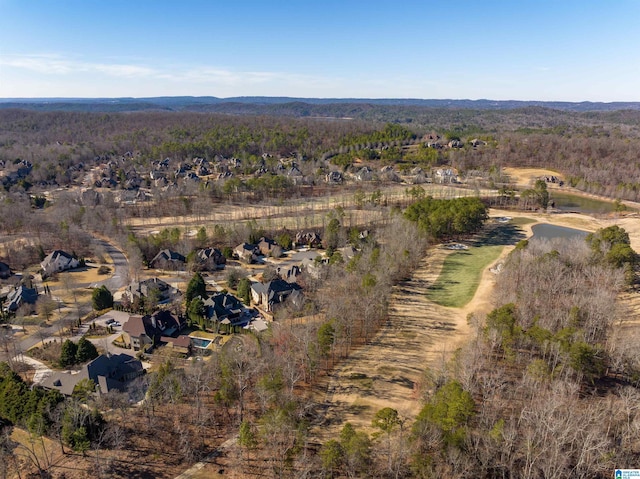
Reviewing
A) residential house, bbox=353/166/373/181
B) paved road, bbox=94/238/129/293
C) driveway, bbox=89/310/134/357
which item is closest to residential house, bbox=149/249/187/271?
paved road, bbox=94/238/129/293

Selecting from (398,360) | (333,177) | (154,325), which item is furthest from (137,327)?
(333,177)

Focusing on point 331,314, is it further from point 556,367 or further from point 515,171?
point 515,171

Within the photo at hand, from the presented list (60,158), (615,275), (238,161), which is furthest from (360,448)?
(60,158)

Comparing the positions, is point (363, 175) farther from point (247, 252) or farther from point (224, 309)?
point (224, 309)

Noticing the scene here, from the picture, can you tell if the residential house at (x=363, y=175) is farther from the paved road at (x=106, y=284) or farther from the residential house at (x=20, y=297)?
the residential house at (x=20, y=297)

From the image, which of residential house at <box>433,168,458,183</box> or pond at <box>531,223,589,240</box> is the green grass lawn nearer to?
pond at <box>531,223,589,240</box>
